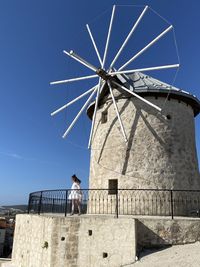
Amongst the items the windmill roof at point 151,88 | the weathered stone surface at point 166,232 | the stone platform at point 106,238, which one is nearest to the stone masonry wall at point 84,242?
the stone platform at point 106,238

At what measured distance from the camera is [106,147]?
1305 centimetres

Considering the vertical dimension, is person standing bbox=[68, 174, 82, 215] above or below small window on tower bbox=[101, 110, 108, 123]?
below

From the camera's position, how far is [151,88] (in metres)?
12.6

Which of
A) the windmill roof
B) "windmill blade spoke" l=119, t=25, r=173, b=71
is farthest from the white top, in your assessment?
"windmill blade spoke" l=119, t=25, r=173, b=71

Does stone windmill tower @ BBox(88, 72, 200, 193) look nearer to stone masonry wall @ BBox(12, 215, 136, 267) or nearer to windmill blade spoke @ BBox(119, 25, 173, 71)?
windmill blade spoke @ BBox(119, 25, 173, 71)

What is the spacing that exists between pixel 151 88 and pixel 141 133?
7.29 ft

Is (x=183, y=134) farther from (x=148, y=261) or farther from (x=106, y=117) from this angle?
(x=148, y=261)

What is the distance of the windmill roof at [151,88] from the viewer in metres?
12.5

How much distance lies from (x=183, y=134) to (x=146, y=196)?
3492 millimetres

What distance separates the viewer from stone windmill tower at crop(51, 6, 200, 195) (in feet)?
38.5

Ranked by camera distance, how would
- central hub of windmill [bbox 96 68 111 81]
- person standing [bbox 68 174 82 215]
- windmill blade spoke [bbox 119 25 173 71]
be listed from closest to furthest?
person standing [bbox 68 174 82 215], windmill blade spoke [bbox 119 25 173 71], central hub of windmill [bbox 96 68 111 81]

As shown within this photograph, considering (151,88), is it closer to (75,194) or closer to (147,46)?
(147,46)

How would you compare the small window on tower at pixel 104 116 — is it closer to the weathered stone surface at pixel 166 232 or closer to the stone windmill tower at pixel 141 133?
the stone windmill tower at pixel 141 133

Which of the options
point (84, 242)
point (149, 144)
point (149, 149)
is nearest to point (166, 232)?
point (84, 242)
